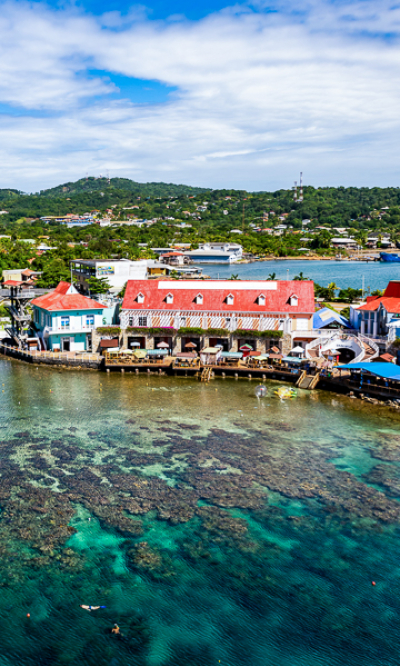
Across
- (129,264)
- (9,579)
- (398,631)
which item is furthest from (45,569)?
(129,264)

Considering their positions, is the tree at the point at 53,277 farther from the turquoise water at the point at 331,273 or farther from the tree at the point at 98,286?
the turquoise water at the point at 331,273

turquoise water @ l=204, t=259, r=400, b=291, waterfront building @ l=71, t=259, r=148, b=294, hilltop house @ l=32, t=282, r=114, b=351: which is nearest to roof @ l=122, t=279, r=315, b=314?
hilltop house @ l=32, t=282, r=114, b=351

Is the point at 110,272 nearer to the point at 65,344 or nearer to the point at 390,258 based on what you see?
the point at 65,344

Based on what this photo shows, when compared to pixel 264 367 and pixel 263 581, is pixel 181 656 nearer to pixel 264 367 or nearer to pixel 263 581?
pixel 263 581

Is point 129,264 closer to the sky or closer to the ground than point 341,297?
closer to the sky

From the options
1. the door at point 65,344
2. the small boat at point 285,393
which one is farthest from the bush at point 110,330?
the small boat at point 285,393

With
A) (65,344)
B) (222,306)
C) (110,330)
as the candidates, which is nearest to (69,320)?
(65,344)
